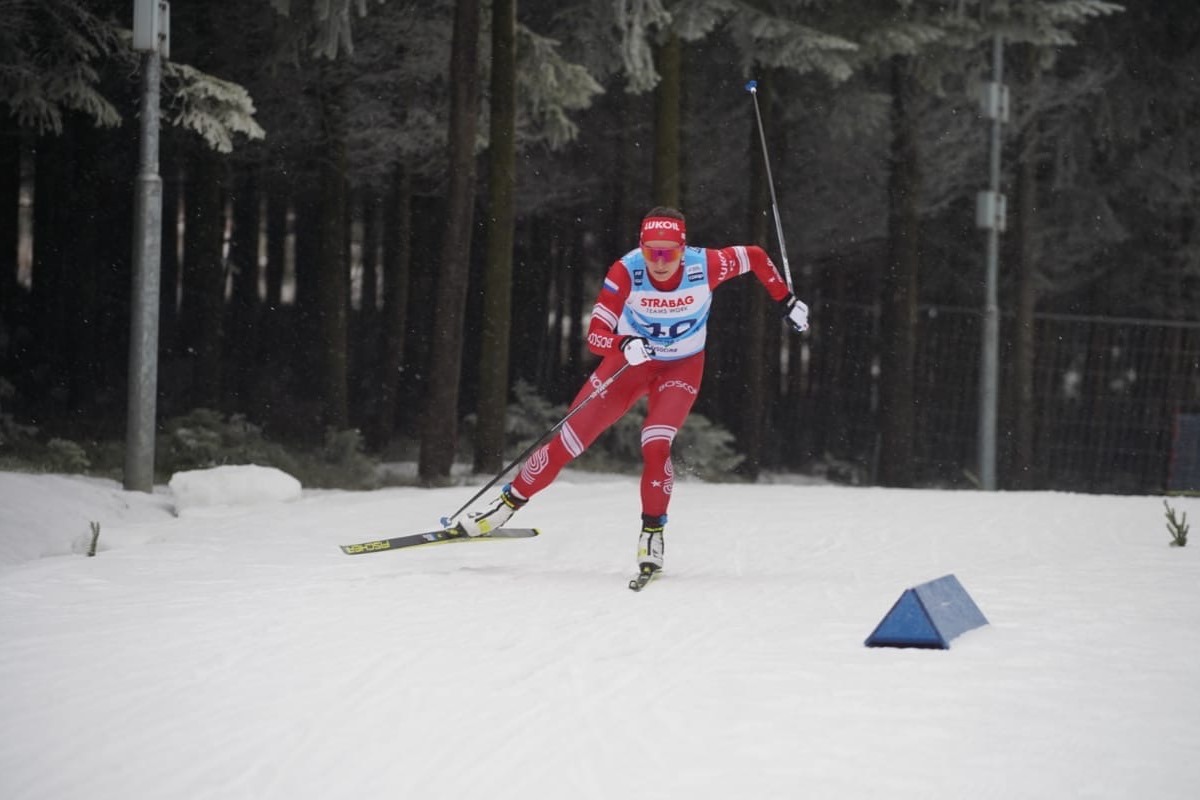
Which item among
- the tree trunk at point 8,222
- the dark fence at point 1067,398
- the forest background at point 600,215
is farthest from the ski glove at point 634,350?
the dark fence at point 1067,398

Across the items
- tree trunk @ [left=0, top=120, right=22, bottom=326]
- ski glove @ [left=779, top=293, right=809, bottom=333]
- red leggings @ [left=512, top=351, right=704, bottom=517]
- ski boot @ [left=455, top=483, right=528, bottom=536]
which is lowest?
ski boot @ [left=455, top=483, right=528, bottom=536]

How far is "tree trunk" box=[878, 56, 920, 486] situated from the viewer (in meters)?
21.2

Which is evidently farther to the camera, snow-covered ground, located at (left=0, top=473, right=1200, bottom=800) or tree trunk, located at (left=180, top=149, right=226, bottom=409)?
tree trunk, located at (left=180, top=149, right=226, bottom=409)

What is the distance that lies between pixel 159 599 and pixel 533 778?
355 centimetres

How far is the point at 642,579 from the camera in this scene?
850 centimetres

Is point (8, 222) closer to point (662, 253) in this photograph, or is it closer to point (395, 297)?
point (395, 297)

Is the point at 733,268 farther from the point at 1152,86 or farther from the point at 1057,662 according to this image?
the point at 1152,86

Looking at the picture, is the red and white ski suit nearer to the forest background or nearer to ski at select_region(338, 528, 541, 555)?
ski at select_region(338, 528, 541, 555)

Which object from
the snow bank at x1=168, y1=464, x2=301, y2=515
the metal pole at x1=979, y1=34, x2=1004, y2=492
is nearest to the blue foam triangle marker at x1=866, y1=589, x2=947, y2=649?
the snow bank at x1=168, y1=464, x2=301, y2=515

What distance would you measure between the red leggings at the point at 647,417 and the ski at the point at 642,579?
395 mm

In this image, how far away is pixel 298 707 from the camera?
17.7 ft

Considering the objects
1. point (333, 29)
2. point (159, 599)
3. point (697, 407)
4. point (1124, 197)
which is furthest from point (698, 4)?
point (159, 599)

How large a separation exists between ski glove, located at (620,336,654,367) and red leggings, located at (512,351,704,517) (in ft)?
1.51

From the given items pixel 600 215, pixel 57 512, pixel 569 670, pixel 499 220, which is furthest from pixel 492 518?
pixel 600 215
